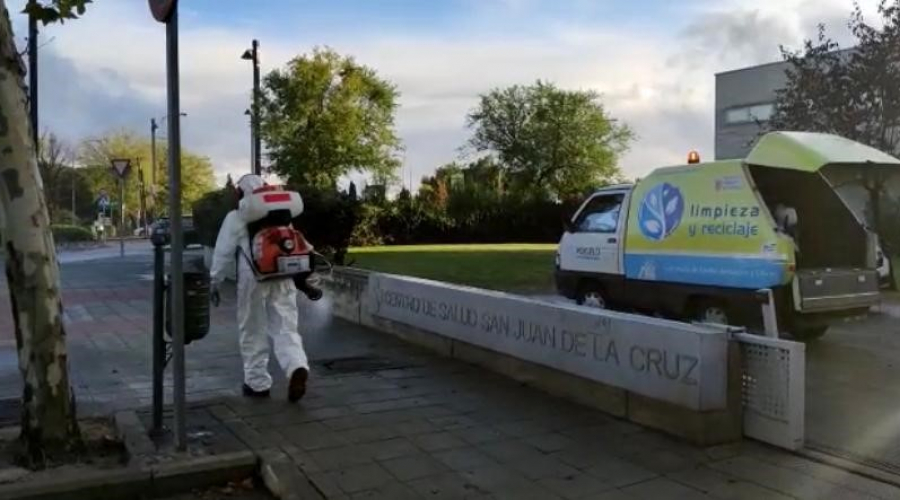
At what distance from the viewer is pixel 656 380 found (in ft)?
17.8

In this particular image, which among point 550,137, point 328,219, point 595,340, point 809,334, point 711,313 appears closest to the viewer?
point 595,340

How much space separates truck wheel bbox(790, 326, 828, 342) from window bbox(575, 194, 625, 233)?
2.43 meters

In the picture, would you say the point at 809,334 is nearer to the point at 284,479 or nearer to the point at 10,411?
the point at 284,479

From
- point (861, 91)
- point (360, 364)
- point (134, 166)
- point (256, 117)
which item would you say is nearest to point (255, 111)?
point (256, 117)

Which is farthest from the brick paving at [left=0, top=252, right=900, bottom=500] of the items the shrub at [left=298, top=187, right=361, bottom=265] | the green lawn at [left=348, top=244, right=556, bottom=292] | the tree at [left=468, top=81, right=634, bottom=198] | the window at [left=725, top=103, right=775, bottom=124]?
the tree at [left=468, top=81, right=634, bottom=198]

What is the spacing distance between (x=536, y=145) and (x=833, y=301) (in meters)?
40.1

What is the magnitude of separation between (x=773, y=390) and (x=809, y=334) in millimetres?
4981

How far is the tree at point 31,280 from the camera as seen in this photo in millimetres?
4871

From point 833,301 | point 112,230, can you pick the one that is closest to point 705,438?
point 833,301

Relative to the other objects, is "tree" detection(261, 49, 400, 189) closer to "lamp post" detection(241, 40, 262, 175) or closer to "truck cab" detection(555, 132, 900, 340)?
"lamp post" detection(241, 40, 262, 175)

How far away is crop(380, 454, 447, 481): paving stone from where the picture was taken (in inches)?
186

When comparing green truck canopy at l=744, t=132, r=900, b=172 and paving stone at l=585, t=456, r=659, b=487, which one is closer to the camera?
paving stone at l=585, t=456, r=659, b=487

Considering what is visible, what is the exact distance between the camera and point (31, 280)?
4.95 metres

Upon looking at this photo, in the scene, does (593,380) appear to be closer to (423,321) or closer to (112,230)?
(423,321)
